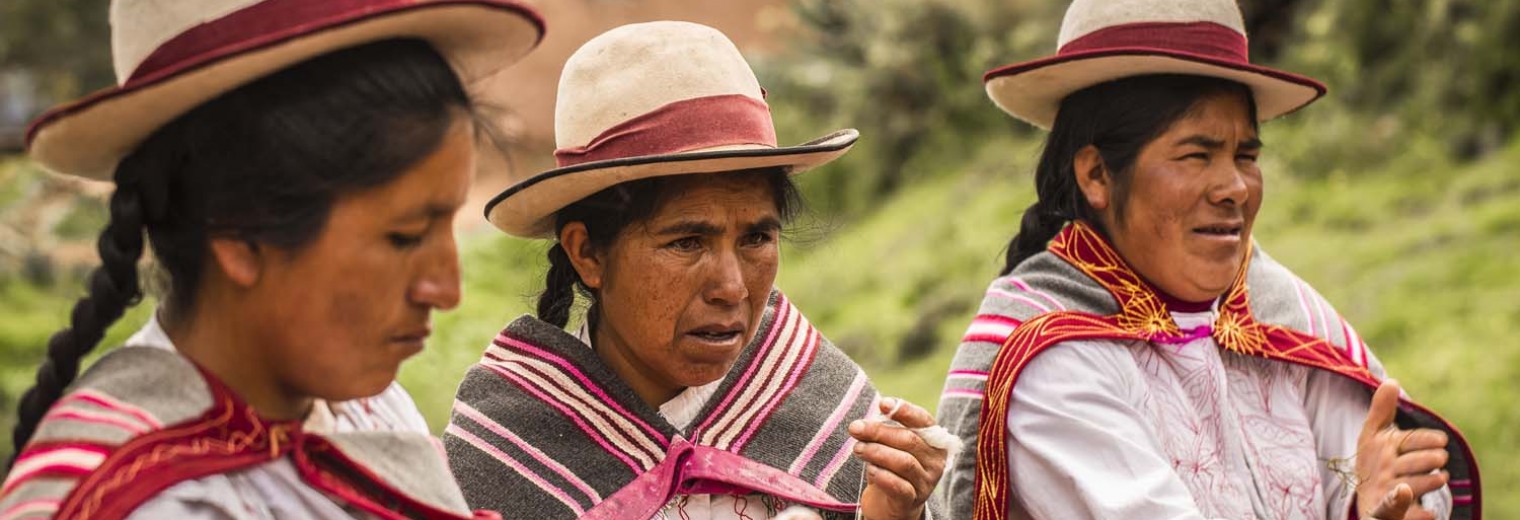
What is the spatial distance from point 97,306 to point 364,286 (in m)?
0.32

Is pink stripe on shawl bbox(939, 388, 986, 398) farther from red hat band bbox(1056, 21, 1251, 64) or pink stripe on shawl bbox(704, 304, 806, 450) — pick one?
red hat band bbox(1056, 21, 1251, 64)

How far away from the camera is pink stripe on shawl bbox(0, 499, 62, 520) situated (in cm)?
166

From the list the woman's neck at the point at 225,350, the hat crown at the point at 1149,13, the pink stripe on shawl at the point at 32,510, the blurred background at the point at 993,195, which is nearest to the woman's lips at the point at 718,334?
the woman's neck at the point at 225,350

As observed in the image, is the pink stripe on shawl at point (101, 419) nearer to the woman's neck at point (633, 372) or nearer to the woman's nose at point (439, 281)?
the woman's nose at point (439, 281)

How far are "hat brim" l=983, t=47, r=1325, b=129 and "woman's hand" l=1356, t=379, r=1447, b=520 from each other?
66 centimetres

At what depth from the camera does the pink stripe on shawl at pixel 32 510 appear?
1.66 m

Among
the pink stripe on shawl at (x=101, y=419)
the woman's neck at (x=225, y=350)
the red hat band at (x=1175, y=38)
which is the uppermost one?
the red hat band at (x=1175, y=38)

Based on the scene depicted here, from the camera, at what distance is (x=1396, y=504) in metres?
2.91

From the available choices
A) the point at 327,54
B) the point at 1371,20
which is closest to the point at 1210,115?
the point at 327,54

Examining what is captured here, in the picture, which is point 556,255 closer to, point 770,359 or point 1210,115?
point 770,359

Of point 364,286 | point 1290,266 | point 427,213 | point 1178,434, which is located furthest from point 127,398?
point 1290,266

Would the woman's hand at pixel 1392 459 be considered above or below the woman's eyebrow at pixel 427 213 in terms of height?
below

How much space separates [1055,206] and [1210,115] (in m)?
0.42

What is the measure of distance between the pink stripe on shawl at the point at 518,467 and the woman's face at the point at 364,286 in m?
0.81
